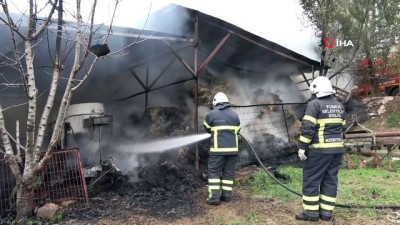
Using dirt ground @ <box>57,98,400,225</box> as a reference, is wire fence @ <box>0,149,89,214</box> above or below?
above

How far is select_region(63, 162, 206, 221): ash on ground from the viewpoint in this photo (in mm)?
5258

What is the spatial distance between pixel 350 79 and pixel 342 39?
1.84 metres

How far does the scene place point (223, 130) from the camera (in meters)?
5.90

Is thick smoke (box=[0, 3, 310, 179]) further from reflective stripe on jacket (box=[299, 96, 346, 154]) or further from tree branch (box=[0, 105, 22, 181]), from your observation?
reflective stripe on jacket (box=[299, 96, 346, 154])

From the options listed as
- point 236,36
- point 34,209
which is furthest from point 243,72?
point 34,209

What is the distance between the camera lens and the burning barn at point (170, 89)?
7.35 meters

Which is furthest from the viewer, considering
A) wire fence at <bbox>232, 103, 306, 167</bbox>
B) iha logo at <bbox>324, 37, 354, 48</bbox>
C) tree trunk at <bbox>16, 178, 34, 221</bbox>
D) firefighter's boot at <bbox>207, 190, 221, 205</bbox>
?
iha logo at <bbox>324, 37, 354, 48</bbox>

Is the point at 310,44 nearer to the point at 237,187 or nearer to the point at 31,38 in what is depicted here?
the point at 237,187

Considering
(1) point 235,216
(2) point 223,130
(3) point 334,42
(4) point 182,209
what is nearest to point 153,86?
(2) point 223,130

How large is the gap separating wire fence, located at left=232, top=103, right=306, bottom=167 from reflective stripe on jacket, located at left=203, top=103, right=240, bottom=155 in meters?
3.37

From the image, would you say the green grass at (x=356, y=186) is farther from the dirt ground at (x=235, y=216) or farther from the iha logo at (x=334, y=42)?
the iha logo at (x=334, y=42)

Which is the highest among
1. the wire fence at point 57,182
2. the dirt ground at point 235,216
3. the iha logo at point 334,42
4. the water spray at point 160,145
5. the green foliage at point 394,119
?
the iha logo at point 334,42

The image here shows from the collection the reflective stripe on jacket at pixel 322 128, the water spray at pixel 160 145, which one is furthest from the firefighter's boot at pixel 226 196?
the water spray at pixel 160 145

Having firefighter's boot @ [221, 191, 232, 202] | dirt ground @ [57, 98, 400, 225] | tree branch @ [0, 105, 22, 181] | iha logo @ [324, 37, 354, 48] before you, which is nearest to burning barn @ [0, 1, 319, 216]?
dirt ground @ [57, 98, 400, 225]
